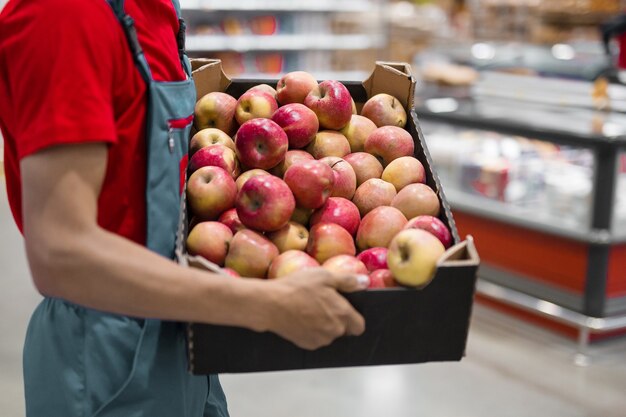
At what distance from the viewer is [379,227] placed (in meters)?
1.53

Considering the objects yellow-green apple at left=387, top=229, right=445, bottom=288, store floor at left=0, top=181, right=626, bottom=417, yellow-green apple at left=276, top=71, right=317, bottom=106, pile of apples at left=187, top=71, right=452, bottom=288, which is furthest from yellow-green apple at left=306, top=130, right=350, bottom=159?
store floor at left=0, top=181, right=626, bottom=417

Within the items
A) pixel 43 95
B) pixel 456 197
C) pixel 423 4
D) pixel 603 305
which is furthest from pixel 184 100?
pixel 423 4

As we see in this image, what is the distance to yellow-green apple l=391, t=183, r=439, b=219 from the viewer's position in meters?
1.56

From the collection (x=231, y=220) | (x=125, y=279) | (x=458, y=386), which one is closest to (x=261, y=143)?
(x=231, y=220)

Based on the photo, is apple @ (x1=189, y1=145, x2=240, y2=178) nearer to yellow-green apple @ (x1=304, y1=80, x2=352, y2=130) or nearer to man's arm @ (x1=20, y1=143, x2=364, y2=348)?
yellow-green apple @ (x1=304, y1=80, x2=352, y2=130)

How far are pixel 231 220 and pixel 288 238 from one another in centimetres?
13

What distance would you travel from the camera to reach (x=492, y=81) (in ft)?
17.1

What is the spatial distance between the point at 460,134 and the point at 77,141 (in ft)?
12.6

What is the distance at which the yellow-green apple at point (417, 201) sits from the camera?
1.56m

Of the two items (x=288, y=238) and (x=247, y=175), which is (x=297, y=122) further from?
(x=288, y=238)

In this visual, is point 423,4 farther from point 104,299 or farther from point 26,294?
point 104,299

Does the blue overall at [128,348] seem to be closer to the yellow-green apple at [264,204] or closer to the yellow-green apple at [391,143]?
the yellow-green apple at [264,204]

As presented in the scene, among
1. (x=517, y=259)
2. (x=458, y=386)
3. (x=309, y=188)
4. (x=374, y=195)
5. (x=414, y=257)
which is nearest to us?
(x=414, y=257)

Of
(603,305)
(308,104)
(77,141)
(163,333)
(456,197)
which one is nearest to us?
(77,141)
